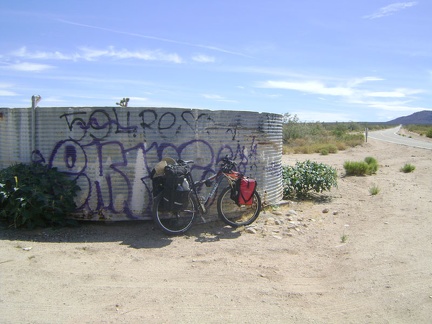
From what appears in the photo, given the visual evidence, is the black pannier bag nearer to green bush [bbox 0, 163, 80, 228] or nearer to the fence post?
green bush [bbox 0, 163, 80, 228]

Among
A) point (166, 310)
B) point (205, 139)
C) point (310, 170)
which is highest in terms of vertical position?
point (205, 139)

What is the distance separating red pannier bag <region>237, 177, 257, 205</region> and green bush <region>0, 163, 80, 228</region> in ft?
9.18

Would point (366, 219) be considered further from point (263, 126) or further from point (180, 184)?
point (180, 184)

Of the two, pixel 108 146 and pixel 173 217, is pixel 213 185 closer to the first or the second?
pixel 173 217

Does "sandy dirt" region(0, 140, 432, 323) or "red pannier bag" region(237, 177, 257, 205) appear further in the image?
"red pannier bag" region(237, 177, 257, 205)

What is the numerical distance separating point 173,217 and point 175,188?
638 millimetres

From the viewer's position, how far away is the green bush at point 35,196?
6673 millimetres

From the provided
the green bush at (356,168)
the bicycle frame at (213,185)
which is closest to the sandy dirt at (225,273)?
the bicycle frame at (213,185)

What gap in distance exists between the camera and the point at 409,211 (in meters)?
9.31

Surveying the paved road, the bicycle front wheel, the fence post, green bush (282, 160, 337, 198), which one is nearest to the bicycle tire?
the bicycle front wheel

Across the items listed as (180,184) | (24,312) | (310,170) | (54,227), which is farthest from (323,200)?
(24,312)

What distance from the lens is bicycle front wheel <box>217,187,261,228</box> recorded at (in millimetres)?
7483

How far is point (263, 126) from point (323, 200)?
318 cm

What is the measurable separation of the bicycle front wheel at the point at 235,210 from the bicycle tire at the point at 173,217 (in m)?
0.53
